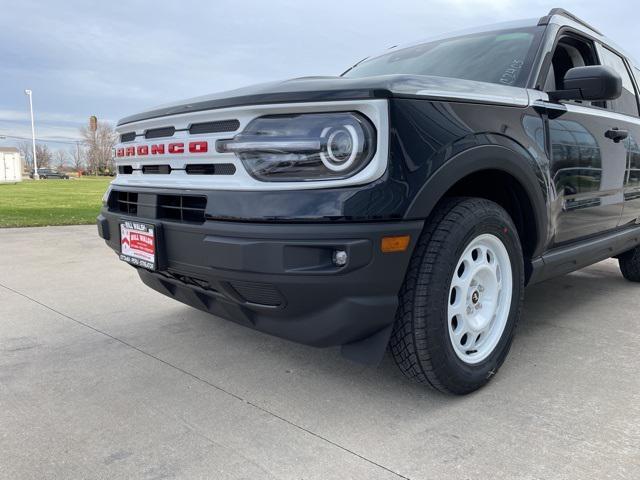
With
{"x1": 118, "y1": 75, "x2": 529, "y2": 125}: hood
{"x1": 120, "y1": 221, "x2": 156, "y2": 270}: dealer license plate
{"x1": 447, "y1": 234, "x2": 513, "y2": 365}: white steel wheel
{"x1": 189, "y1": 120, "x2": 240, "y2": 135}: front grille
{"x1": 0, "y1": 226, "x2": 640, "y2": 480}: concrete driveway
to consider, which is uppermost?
{"x1": 118, "y1": 75, "x2": 529, "y2": 125}: hood

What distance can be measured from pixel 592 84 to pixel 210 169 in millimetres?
1970

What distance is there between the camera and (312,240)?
179 cm

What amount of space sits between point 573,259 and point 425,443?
162 cm

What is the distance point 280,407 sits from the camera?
2260mm

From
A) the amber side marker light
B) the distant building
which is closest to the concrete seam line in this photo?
the amber side marker light

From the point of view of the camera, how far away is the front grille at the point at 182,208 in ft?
6.87

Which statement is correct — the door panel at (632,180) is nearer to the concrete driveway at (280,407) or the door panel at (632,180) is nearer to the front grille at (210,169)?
the concrete driveway at (280,407)

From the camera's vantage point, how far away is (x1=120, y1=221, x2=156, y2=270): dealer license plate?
2232 mm

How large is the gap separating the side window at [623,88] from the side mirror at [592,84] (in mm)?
961

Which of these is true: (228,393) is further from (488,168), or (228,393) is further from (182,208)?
(488,168)

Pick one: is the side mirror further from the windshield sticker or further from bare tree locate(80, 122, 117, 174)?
bare tree locate(80, 122, 117, 174)

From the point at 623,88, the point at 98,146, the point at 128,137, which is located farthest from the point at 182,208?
the point at 98,146

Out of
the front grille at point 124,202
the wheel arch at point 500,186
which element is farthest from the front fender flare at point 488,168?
the front grille at point 124,202

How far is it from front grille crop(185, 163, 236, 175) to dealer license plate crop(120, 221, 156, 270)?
0.30 m
